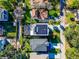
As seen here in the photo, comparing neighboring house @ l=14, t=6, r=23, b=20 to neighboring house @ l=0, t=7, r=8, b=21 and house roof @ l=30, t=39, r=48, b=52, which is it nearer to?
neighboring house @ l=0, t=7, r=8, b=21

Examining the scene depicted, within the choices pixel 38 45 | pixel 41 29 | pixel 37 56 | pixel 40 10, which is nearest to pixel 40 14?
pixel 40 10

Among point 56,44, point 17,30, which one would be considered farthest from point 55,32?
point 17,30

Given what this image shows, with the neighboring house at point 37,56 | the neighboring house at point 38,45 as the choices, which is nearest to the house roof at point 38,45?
the neighboring house at point 38,45

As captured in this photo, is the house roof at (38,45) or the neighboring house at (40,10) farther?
the neighboring house at (40,10)

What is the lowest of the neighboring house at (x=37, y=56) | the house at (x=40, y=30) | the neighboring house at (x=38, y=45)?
the neighboring house at (x=37, y=56)

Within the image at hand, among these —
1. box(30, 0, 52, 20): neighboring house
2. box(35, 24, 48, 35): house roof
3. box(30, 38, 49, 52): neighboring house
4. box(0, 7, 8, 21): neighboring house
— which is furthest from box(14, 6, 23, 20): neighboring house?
box(30, 38, 49, 52): neighboring house

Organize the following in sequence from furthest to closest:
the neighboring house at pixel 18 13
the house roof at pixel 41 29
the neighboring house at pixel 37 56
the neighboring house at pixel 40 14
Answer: the neighboring house at pixel 40 14
the neighboring house at pixel 37 56
the house roof at pixel 41 29
the neighboring house at pixel 18 13

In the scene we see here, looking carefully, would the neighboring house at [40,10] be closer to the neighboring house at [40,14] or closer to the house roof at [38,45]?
the neighboring house at [40,14]

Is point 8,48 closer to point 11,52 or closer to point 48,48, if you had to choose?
point 11,52

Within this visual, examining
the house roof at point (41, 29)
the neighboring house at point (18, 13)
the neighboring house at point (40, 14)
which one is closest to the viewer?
the neighboring house at point (18, 13)
